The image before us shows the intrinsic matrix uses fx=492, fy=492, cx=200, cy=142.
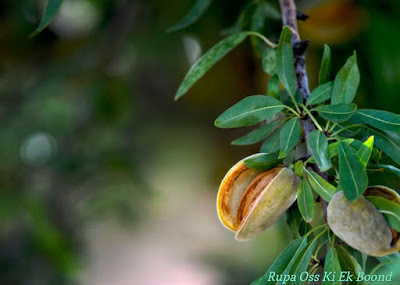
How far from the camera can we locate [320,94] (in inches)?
15.6

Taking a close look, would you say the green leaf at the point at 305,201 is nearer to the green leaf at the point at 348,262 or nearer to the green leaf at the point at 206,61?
the green leaf at the point at 348,262

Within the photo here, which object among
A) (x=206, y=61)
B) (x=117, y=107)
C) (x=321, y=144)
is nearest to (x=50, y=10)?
(x=206, y=61)

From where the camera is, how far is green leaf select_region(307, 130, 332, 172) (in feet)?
1.06

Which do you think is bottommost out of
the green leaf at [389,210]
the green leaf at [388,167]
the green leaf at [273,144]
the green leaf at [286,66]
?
the green leaf at [389,210]

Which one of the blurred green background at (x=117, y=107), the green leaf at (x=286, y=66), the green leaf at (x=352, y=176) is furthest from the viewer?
the blurred green background at (x=117, y=107)

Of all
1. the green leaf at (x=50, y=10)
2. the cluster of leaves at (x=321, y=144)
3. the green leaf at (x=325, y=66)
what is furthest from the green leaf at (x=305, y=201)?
the green leaf at (x=50, y=10)

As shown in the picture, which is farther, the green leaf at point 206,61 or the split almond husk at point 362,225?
the green leaf at point 206,61

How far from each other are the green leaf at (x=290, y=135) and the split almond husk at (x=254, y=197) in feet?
0.07

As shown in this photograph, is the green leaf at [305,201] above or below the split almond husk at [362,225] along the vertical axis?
above

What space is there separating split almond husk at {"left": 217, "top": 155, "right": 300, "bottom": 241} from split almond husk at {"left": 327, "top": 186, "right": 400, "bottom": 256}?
0.17ft

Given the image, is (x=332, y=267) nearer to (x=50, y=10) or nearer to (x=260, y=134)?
(x=260, y=134)

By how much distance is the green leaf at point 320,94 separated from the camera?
40 centimetres

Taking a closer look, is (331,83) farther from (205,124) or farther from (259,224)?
(205,124)

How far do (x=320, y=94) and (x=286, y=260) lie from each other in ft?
0.44
